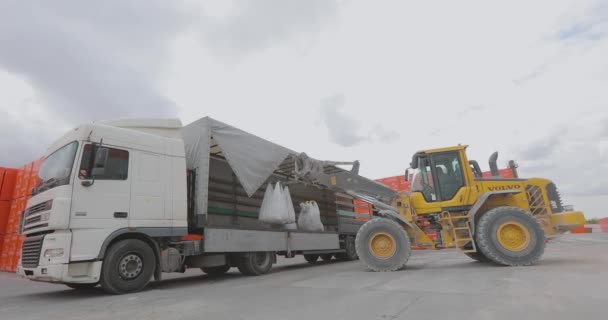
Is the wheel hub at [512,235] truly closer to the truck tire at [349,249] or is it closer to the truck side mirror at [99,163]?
the truck tire at [349,249]

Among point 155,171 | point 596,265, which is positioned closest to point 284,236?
point 155,171

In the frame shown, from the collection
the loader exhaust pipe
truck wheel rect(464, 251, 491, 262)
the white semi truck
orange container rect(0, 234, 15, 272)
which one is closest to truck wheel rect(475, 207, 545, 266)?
truck wheel rect(464, 251, 491, 262)

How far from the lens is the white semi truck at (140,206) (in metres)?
4.94

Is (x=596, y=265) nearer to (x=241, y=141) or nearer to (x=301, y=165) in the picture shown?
(x=301, y=165)

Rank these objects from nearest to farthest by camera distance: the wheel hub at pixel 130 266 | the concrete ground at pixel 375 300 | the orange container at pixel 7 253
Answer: the concrete ground at pixel 375 300 → the wheel hub at pixel 130 266 → the orange container at pixel 7 253

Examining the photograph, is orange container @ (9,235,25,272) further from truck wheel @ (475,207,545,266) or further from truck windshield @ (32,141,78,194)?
truck wheel @ (475,207,545,266)

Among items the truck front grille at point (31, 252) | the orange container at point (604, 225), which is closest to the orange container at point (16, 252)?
the truck front grille at point (31, 252)

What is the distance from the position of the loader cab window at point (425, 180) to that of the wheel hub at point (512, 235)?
56.4 inches

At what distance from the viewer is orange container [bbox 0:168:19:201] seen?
1041cm

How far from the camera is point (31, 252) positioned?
16.9 feet

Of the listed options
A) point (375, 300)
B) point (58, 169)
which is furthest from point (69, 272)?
point (375, 300)

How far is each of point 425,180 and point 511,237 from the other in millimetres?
1997

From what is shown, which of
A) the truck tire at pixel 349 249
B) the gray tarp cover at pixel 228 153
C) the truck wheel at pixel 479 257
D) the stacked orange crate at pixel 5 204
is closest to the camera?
the gray tarp cover at pixel 228 153

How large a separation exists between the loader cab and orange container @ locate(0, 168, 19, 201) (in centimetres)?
1214
